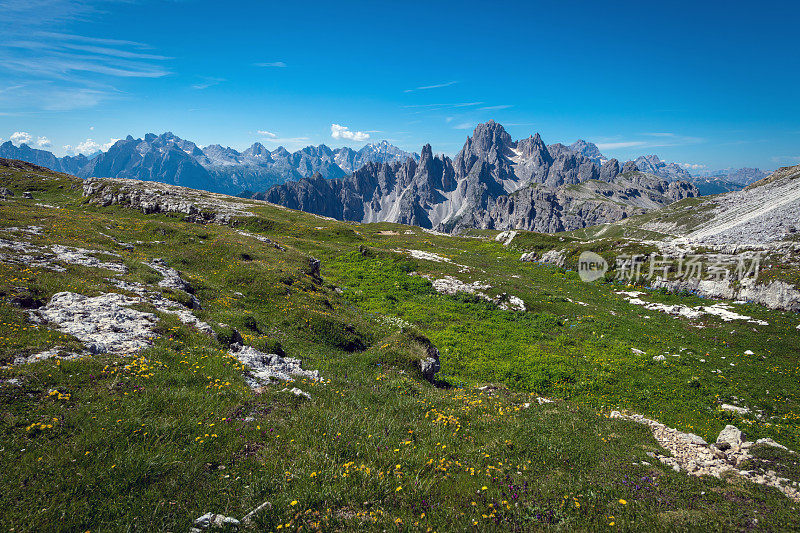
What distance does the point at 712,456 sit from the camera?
10.3 meters

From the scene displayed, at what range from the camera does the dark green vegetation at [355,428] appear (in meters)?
6.68

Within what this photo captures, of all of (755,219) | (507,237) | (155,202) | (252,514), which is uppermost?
(755,219)

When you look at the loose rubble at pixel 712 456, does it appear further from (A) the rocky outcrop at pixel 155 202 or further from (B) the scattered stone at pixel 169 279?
(A) the rocky outcrop at pixel 155 202

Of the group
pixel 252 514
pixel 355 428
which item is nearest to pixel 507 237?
pixel 355 428

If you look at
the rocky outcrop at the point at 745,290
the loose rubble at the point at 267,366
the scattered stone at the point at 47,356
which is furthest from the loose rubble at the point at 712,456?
the rocky outcrop at the point at 745,290

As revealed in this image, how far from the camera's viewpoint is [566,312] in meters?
32.0

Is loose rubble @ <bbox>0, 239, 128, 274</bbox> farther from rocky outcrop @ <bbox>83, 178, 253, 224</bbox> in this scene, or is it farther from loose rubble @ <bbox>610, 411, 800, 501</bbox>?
rocky outcrop @ <bbox>83, 178, 253, 224</bbox>

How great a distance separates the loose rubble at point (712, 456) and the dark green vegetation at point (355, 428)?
0.62 meters

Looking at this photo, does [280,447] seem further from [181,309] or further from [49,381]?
[181,309]

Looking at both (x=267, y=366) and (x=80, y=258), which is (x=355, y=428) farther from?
(x=80, y=258)

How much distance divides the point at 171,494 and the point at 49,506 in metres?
1.88

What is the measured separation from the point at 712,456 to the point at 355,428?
11.8 metres

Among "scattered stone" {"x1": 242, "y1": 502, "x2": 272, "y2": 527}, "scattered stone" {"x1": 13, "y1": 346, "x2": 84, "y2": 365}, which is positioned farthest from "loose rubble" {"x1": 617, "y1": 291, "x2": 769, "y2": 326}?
"scattered stone" {"x1": 13, "y1": 346, "x2": 84, "y2": 365}

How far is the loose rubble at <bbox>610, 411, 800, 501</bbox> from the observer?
8.86 metres
